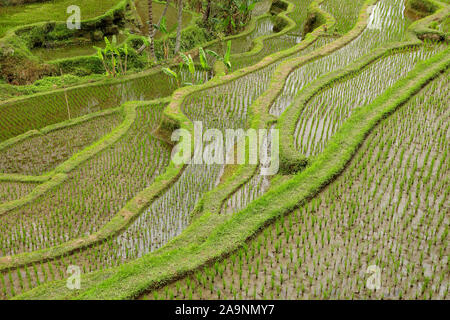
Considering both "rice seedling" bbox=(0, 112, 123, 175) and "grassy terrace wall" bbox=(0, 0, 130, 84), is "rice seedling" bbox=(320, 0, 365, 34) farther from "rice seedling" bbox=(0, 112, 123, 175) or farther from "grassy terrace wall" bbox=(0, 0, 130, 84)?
"rice seedling" bbox=(0, 112, 123, 175)

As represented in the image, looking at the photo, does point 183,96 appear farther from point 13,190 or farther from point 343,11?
point 343,11

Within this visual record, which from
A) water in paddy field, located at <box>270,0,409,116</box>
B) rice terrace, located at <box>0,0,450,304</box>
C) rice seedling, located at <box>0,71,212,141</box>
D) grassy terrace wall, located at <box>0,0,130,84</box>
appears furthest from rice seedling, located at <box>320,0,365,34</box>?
grassy terrace wall, located at <box>0,0,130,84</box>

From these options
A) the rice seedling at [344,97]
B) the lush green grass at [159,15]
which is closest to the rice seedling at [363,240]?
the rice seedling at [344,97]

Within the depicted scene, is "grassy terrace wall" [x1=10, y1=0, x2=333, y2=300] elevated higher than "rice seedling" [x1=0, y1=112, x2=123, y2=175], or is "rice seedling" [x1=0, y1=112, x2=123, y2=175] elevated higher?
"grassy terrace wall" [x1=10, y1=0, x2=333, y2=300]

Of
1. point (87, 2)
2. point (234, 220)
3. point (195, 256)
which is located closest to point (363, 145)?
point (234, 220)

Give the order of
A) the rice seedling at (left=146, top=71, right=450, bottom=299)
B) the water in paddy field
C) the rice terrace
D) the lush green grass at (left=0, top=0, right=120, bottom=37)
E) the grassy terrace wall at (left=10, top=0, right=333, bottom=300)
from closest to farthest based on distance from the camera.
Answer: the rice seedling at (left=146, top=71, right=450, bottom=299) < the rice terrace < the grassy terrace wall at (left=10, top=0, right=333, bottom=300) < the water in paddy field < the lush green grass at (left=0, top=0, right=120, bottom=37)
